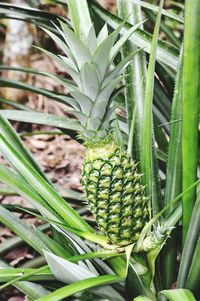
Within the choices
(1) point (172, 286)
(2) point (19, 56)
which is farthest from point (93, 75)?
(2) point (19, 56)

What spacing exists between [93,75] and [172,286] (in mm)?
437

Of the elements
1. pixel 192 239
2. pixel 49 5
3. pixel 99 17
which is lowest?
pixel 192 239

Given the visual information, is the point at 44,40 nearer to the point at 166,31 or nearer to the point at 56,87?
the point at 56,87

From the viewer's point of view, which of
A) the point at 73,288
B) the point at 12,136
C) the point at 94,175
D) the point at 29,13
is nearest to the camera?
the point at 73,288

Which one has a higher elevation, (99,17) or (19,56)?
(19,56)

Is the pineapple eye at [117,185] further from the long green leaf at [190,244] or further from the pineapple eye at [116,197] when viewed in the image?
the long green leaf at [190,244]

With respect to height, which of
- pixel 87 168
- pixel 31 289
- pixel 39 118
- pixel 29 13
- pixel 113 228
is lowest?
pixel 31 289

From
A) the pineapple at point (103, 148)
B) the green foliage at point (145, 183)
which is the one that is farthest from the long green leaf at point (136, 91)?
the pineapple at point (103, 148)

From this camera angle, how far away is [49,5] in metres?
2.49

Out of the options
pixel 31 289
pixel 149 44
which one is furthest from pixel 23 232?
pixel 149 44

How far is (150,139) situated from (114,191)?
0.10m

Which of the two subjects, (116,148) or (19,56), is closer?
(116,148)

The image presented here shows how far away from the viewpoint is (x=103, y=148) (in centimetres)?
71

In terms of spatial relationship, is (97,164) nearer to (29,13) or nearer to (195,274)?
(195,274)
